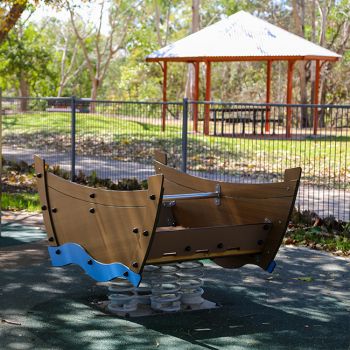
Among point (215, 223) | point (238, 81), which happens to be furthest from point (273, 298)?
point (238, 81)

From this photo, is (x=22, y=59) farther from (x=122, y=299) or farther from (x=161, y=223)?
(x=122, y=299)

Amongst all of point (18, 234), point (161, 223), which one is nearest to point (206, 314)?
point (161, 223)

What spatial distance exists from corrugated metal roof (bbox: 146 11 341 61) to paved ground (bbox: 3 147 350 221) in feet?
33.4

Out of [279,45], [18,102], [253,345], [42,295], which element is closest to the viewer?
[253,345]

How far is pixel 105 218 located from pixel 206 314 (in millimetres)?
1049

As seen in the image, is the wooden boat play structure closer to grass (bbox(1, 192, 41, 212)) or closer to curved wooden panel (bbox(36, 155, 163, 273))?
curved wooden panel (bbox(36, 155, 163, 273))

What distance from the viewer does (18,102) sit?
1542 cm

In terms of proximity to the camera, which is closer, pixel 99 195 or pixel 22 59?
pixel 99 195

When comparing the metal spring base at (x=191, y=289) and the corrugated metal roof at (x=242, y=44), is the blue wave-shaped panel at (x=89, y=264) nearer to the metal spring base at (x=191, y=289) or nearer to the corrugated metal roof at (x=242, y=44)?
the metal spring base at (x=191, y=289)

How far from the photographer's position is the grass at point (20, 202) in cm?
1186

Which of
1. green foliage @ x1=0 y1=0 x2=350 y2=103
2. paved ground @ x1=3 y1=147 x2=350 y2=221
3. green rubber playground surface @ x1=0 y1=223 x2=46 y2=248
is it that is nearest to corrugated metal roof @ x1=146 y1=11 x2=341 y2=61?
paved ground @ x1=3 y1=147 x2=350 y2=221

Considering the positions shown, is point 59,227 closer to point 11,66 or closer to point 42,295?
point 42,295

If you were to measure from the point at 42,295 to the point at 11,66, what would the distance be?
141 feet

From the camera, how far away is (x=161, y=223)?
298 inches
